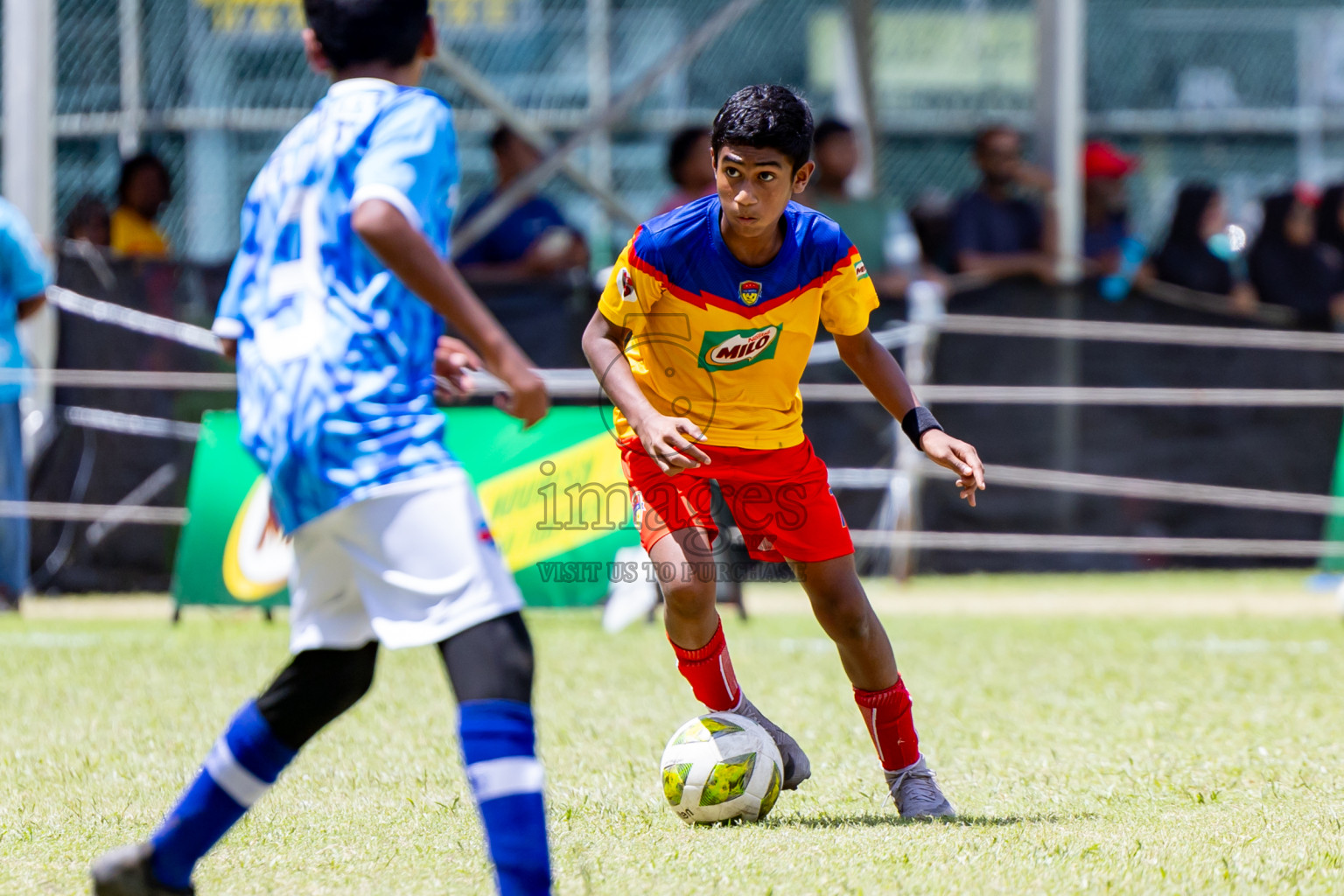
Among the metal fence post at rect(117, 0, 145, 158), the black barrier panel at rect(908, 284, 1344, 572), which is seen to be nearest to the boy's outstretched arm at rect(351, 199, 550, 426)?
the black barrier panel at rect(908, 284, 1344, 572)

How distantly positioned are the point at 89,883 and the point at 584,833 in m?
1.09

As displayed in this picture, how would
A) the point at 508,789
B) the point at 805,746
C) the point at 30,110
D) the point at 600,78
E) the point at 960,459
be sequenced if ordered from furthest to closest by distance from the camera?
the point at 600,78, the point at 30,110, the point at 805,746, the point at 960,459, the point at 508,789

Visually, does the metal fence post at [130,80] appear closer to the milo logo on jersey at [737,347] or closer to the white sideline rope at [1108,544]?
the white sideline rope at [1108,544]

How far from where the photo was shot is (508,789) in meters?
2.66

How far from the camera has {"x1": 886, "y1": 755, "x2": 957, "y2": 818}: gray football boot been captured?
393 cm

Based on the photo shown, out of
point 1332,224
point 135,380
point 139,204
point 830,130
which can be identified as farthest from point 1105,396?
point 139,204

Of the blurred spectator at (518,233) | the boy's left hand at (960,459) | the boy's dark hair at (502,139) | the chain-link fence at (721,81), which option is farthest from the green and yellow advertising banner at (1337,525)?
the boy's left hand at (960,459)

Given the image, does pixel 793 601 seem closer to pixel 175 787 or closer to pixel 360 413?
pixel 175 787

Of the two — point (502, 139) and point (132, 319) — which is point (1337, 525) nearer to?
point (502, 139)

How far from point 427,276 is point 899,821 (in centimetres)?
196

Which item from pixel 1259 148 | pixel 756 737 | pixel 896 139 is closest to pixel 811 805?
pixel 756 737

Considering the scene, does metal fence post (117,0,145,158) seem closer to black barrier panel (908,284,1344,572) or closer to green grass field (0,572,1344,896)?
green grass field (0,572,1344,896)

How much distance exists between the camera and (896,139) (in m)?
14.7

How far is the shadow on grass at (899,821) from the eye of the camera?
3.82 m
